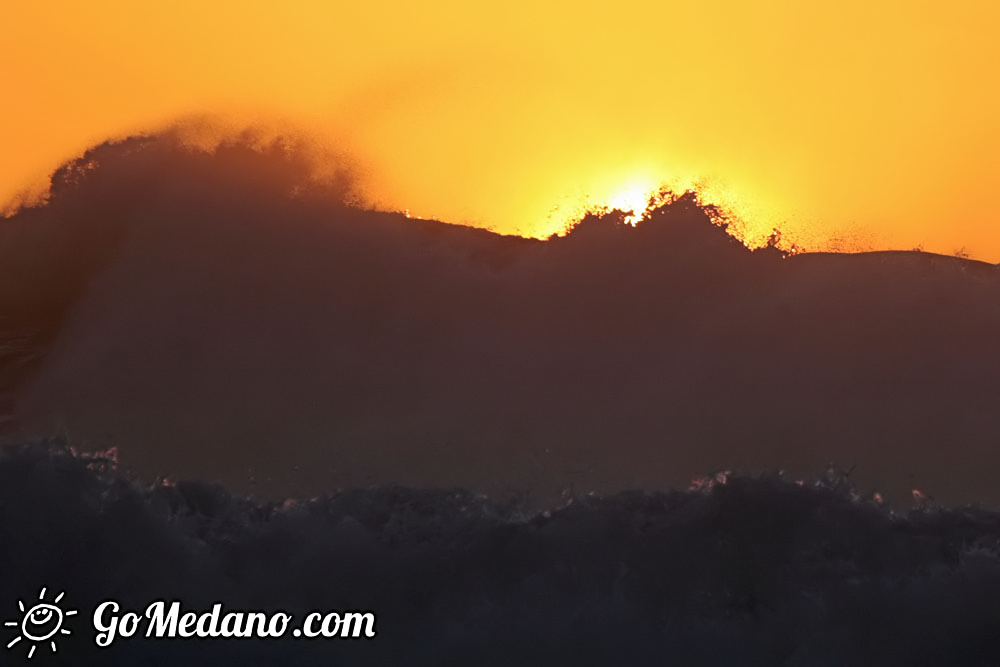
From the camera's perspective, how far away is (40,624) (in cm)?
521

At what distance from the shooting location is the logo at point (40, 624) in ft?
17.0

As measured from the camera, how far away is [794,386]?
5348 mm

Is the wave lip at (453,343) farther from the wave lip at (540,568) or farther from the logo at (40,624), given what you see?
the logo at (40,624)

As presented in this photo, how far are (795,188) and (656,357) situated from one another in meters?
1.53

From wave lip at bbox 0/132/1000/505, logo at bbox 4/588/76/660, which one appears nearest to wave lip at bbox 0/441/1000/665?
logo at bbox 4/588/76/660

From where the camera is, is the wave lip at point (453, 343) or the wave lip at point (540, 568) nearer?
the wave lip at point (540, 568)

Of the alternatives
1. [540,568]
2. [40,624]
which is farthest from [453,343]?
[40,624]

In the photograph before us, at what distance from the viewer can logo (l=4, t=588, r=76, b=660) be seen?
204 inches

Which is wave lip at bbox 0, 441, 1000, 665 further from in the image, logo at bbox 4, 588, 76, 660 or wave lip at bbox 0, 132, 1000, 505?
wave lip at bbox 0, 132, 1000, 505

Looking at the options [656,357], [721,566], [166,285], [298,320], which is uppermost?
[166,285]

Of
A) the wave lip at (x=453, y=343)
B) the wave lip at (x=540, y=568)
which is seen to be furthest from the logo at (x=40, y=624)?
the wave lip at (x=453, y=343)

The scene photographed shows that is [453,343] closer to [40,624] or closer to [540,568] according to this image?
[540,568]

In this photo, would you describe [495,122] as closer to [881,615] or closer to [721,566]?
[721,566]

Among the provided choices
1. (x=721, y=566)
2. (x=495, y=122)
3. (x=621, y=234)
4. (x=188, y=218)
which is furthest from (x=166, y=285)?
(x=721, y=566)
